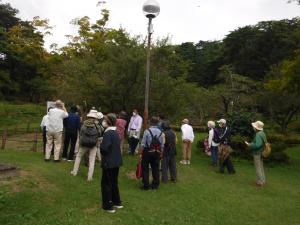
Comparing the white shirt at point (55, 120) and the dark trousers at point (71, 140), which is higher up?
the white shirt at point (55, 120)

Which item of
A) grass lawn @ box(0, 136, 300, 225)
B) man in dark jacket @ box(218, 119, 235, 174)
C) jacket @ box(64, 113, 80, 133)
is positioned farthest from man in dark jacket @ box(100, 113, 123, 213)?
man in dark jacket @ box(218, 119, 235, 174)

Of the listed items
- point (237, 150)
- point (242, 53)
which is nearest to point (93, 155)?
point (237, 150)

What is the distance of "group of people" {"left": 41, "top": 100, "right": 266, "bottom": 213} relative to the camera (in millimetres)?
8086

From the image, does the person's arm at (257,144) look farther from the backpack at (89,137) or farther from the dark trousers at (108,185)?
the dark trousers at (108,185)

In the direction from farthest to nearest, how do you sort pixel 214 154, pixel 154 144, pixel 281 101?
1. pixel 281 101
2. pixel 214 154
3. pixel 154 144

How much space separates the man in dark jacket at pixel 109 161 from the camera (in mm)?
7992

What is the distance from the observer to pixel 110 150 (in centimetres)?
805

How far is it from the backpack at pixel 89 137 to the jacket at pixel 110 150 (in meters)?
1.92

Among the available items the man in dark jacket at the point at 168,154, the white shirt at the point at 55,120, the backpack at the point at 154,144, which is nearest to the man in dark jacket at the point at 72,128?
the white shirt at the point at 55,120

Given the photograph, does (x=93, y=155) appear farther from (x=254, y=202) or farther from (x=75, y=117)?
(x=254, y=202)

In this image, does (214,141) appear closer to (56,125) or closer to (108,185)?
(56,125)

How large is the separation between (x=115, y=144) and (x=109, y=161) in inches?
14.8

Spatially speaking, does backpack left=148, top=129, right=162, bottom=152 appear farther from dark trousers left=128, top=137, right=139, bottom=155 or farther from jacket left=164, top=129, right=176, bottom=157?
dark trousers left=128, top=137, right=139, bottom=155

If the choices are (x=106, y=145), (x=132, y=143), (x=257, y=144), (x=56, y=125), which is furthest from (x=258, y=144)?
(x=56, y=125)
